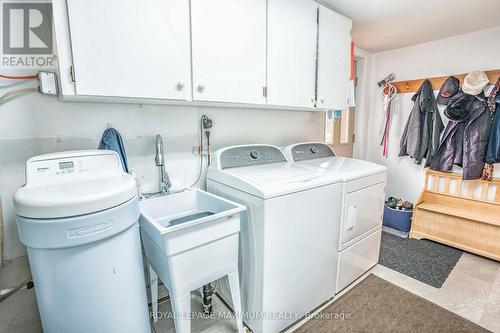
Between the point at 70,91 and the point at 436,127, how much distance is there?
338 cm

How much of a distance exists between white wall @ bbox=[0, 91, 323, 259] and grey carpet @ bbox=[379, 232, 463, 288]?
1.66 m

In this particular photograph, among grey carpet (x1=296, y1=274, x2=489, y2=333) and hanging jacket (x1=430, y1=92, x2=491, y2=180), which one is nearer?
grey carpet (x1=296, y1=274, x2=489, y2=333)

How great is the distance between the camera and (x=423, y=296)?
184 cm

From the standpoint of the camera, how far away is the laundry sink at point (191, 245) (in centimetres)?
113

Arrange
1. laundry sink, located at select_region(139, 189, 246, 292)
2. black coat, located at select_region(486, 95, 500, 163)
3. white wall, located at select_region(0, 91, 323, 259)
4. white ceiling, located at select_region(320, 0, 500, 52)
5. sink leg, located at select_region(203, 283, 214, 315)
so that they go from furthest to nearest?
black coat, located at select_region(486, 95, 500, 163), white ceiling, located at select_region(320, 0, 500, 52), sink leg, located at select_region(203, 283, 214, 315), white wall, located at select_region(0, 91, 323, 259), laundry sink, located at select_region(139, 189, 246, 292)

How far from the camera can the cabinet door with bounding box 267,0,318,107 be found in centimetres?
164

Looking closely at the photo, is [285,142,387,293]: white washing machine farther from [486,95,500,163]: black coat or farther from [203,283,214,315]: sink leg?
[486,95,500,163]: black coat

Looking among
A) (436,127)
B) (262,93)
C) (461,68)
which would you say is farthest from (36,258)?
(461,68)

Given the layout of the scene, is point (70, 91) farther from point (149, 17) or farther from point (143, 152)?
point (143, 152)

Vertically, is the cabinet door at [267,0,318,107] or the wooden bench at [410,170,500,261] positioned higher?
the cabinet door at [267,0,318,107]

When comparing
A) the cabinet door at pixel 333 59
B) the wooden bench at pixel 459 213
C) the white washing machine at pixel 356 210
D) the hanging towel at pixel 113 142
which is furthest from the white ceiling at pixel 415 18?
the hanging towel at pixel 113 142

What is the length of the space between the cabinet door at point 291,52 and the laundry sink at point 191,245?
911 mm

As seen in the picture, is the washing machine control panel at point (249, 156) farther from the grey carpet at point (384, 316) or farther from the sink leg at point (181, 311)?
the grey carpet at point (384, 316)

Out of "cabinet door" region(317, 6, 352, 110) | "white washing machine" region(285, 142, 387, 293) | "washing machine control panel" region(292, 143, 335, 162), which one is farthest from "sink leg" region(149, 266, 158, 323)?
"cabinet door" region(317, 6, 352, 110)
